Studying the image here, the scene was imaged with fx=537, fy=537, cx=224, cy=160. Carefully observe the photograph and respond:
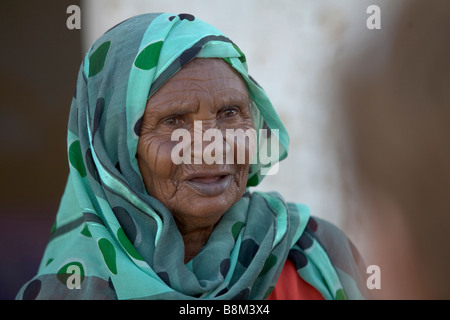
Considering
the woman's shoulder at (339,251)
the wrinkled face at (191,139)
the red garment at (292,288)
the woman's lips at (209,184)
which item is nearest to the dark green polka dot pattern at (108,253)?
the wrinkled face at (191,139)

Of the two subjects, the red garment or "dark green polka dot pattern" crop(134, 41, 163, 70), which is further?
the red garment

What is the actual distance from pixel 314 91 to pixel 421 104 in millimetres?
892

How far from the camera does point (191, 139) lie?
2.03 meters

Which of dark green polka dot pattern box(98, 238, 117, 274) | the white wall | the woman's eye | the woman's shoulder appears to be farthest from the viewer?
the white wall

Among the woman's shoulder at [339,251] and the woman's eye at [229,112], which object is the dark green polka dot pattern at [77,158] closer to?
the woman's eye at [229,112]

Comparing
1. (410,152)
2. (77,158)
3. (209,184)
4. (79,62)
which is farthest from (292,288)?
(79,62)

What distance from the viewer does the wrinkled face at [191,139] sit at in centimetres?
204

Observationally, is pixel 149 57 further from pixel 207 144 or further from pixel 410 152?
pixel 410 152

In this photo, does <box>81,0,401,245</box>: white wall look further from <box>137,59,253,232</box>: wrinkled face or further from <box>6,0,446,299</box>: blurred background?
<box>137,59,253,232</box>: wrinkled face

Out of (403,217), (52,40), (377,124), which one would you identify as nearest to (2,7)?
(52,40)

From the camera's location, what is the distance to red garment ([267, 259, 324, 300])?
223 cm

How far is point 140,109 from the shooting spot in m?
2.03

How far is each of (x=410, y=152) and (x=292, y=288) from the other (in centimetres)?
193

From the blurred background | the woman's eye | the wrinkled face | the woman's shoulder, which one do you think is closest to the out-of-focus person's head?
the blurred background
